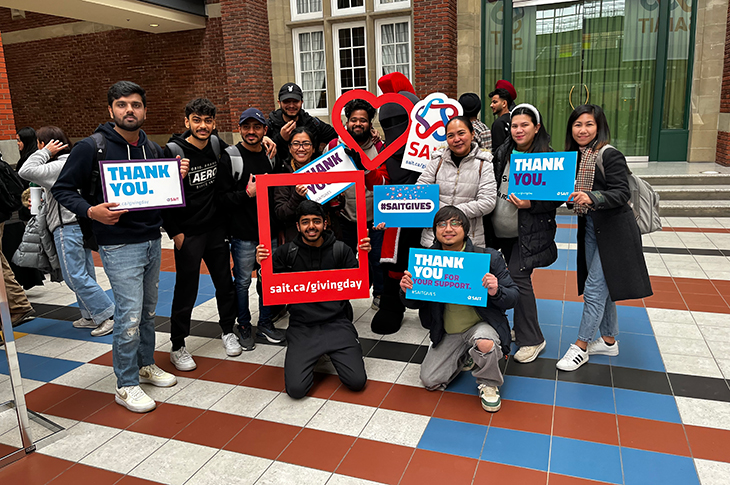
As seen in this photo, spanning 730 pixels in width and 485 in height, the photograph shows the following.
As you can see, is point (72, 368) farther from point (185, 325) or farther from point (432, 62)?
point (432, 62)

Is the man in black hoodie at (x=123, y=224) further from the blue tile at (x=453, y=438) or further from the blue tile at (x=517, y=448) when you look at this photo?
the blue tile at (x=517, y=448)

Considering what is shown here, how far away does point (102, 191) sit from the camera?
328cm

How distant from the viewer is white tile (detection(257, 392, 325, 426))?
10.9 feet

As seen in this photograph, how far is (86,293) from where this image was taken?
487cm

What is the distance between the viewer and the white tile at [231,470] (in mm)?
2758

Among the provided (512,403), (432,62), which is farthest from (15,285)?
(432,62)

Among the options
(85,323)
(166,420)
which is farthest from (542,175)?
(85,323)

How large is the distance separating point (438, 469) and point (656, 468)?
111 cm

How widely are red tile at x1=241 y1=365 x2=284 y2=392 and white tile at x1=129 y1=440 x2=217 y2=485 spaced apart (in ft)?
2.51

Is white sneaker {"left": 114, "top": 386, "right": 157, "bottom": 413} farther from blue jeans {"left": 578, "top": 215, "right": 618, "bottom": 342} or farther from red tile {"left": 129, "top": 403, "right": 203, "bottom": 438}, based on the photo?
blue jeans {"left": 578, "top": 215, "right": 618, "bottom": 342}

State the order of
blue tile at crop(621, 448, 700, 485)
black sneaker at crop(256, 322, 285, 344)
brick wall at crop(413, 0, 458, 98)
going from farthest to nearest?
brick wall at crop(413, 0, 458, 98) < black sneaker at crop(256, 322, 285, 344) < blue tile at crop(621, 448, 700, 485)

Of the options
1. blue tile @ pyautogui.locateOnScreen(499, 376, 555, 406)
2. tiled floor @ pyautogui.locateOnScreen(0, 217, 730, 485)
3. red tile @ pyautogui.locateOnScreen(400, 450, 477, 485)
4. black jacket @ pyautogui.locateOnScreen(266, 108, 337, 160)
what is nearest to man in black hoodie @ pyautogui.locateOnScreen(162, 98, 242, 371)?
tiled floor @ pyautogui.locateOnScreen(0, 217, 730, 485)

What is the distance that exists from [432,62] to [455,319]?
8.84 meters

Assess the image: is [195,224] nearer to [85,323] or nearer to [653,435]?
[85,323]
